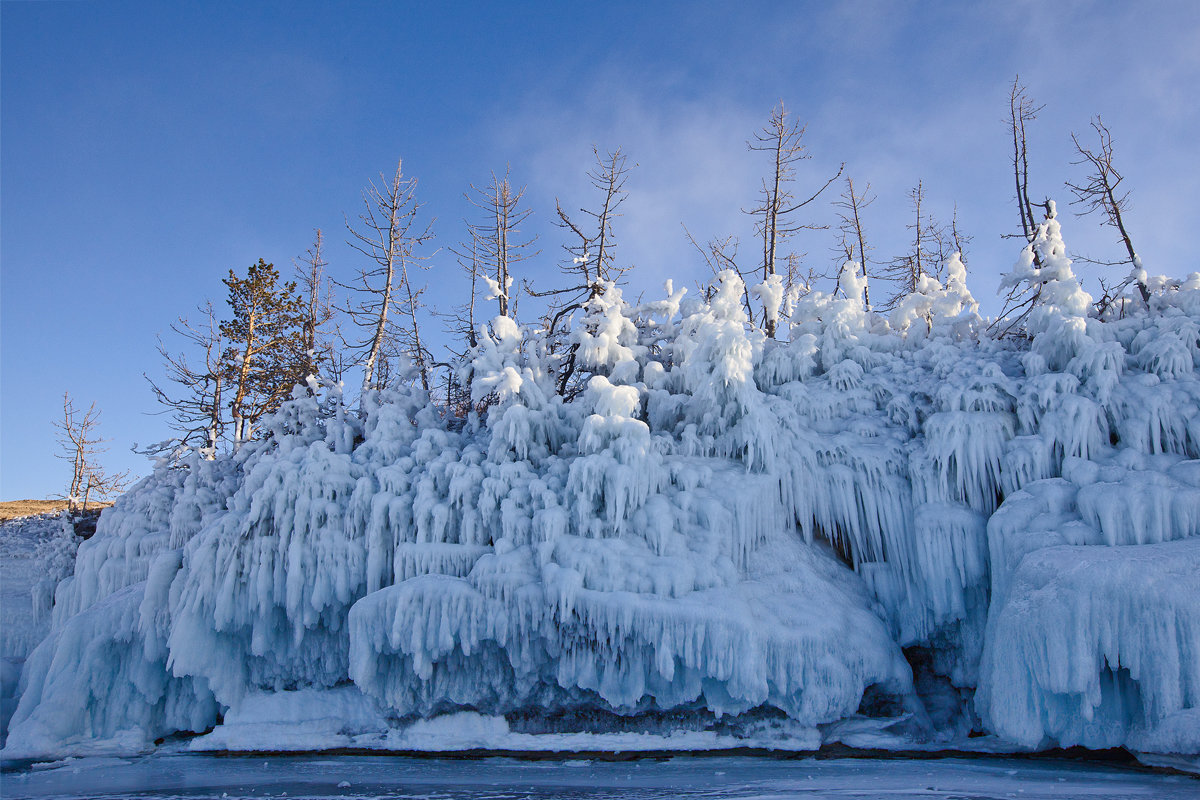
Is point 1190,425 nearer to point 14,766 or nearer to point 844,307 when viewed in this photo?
point 844,307

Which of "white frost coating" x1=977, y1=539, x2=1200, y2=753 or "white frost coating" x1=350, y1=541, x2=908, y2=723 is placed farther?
"white frost coating" x1=350, y1=541, x2=908, y2=723

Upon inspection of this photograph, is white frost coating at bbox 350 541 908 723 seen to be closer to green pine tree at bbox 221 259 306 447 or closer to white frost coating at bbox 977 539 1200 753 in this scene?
white frost coating at bbox 977 539 1200 753

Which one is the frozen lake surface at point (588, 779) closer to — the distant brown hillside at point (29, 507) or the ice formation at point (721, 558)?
the ice formation at point (721, 558)

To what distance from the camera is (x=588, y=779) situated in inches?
300

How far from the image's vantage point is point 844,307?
37.1 feet

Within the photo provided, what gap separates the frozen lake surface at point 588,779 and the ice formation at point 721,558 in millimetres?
487

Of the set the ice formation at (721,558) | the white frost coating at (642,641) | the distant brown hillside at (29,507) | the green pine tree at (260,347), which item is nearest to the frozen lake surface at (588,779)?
the ice formation at (721,558)

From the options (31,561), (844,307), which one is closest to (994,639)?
(844,307)

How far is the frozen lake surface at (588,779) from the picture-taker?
21.7 feet

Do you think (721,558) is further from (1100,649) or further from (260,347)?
(260,347)

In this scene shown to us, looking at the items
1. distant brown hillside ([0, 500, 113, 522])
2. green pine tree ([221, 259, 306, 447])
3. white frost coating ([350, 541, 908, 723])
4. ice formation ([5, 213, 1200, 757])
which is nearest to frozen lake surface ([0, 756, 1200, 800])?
ice formation ([5, 213, 1200, 757])

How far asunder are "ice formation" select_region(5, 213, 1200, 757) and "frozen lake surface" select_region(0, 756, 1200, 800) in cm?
49

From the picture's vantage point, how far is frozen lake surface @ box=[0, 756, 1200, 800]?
6.60 metres

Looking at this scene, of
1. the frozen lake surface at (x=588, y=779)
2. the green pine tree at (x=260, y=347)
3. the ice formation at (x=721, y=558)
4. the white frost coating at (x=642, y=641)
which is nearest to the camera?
the frozen lake surface at (x=588, y=779)
